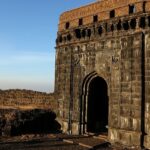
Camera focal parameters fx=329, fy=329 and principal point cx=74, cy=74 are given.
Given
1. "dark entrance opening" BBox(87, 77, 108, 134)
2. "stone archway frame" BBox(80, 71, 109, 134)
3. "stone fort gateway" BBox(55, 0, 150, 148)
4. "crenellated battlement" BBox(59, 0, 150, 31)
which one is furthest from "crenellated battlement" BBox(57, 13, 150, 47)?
"dark entrance opening" BBox(87, 77, 108, 134)

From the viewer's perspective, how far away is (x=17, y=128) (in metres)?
17.9

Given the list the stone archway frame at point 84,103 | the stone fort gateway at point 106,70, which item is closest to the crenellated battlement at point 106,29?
the stone fort gateway at point 106,70

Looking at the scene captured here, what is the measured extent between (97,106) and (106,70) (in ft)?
9.53

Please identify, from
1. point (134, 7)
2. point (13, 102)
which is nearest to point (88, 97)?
point (134, 7)

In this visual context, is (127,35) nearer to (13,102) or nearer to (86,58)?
(86,58)

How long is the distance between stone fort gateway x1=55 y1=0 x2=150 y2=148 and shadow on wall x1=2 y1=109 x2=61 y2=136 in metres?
0.71

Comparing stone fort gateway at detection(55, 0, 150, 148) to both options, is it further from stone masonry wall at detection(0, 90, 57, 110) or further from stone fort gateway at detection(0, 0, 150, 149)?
stone masonry wall at detection(0, 90, 57, 110)

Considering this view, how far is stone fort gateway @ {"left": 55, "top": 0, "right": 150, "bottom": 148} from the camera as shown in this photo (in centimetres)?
1481

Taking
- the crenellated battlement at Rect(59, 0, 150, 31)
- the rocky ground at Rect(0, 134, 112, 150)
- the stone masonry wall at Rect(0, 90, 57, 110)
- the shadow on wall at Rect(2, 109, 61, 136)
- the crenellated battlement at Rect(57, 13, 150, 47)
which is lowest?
the rocky ground at Rect(0, 134, 112, 150)

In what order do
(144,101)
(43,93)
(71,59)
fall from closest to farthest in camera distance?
(144,101) < (71,59) < (43,93)

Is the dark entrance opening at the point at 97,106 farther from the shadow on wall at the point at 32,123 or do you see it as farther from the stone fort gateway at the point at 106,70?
the shadow on wall at the point at 32,123

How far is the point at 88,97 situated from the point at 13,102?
13.0m

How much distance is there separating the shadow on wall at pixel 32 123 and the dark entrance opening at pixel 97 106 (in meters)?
2.17

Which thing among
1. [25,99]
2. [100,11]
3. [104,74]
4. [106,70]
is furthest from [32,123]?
[25,99]
